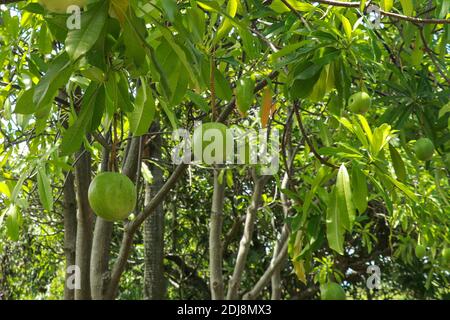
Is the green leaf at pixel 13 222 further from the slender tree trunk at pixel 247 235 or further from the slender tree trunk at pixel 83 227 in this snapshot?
the slender tree trunk at pixel 247 235

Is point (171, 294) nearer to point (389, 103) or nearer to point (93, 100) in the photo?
point (389, 103)

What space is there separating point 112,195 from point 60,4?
0.42 meters

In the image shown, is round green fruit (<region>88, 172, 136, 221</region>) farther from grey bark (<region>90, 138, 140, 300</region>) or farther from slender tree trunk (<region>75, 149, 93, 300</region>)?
slender tree trunk (<region>75, 149, 93, 300</region>)

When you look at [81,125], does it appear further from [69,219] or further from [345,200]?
[69,219]

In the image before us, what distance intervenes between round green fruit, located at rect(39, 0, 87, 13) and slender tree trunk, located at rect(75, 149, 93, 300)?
1.70 meters

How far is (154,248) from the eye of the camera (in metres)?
3.33

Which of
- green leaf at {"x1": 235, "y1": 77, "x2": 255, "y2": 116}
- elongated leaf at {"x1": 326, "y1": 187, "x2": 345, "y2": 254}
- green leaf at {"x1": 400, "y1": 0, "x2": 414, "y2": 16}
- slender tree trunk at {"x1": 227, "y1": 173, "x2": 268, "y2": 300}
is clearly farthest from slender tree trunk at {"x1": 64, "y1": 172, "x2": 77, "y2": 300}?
green leaf at {"x1": 400, "y1": 0, "x2": 414, "y2": 16}

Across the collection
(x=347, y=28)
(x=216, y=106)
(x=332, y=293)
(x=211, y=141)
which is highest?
(x=216, y=106)

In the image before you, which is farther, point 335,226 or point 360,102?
point 360,102

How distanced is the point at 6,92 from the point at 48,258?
356 cm

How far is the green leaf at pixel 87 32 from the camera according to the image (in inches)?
33.7

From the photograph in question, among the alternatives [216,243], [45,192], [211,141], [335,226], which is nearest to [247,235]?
[216,243]

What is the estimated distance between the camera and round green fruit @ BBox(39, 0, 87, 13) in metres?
0.91
